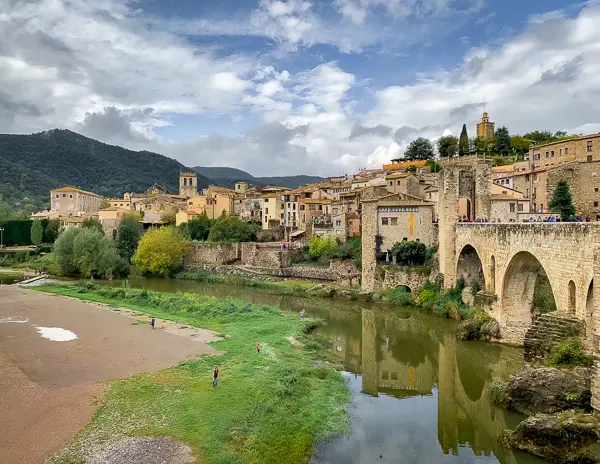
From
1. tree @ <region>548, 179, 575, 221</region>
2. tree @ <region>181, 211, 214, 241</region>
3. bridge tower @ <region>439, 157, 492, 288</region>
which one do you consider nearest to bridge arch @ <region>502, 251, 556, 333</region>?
bridge tower @ <region>439, 157, 492, 288</region>

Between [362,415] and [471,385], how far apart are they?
603 centimetres

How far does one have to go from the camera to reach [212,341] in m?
23.7

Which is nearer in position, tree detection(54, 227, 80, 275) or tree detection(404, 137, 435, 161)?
tree detection(54, 227, 80, 275)

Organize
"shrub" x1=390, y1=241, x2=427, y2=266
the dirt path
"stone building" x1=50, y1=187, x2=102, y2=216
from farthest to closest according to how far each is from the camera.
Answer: "stone building" x1=50, y1=187, x2=102, y2=216
"shrub" x1=390, y1=241, x2=427, y2=266
the dirt path

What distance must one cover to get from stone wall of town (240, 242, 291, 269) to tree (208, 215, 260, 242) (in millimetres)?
2316

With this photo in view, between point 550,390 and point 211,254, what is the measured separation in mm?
45402

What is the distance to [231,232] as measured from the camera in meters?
58.1

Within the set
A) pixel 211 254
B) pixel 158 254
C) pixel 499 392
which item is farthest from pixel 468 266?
pixel 158 254

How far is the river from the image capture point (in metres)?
13.7

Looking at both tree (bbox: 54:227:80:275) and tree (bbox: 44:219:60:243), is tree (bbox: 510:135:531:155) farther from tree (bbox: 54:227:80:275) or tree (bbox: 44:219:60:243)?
tree (bbox: 44:219:60:243)

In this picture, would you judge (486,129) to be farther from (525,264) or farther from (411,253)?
(525,264)

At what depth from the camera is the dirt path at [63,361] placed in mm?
13352

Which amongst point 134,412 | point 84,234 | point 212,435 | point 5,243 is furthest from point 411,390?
point 5,243

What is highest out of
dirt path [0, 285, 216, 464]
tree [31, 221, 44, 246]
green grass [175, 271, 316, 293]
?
tree [31, 221, 44, 246]
